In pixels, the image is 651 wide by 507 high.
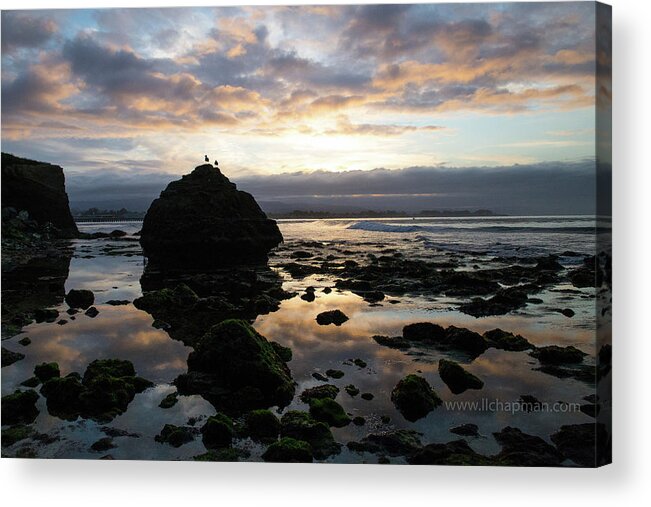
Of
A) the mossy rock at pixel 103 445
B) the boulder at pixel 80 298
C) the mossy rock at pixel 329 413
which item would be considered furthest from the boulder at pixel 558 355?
the boulder at pixel 80 298

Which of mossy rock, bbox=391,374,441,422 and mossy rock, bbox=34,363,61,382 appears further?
mossy rock, bbox=34,363,61,382

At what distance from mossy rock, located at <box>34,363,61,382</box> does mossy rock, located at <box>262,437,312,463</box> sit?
150 inches

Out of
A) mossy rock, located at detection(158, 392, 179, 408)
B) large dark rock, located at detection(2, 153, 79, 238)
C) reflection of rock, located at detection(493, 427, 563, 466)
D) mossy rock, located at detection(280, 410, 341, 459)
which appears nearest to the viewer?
reflection of rock, located at detection(493, 427, 563, 466)

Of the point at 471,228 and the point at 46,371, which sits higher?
the point at 471,228

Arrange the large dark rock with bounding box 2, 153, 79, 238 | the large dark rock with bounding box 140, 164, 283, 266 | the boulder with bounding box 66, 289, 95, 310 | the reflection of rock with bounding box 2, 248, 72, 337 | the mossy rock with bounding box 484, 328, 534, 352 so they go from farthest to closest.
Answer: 1. the boulder with bounding box 66, 289, 95, 310
2. the large dark rock with bounding box 140, 164, 283, 266
3. the large dark rock with bounding box 2, 153, 79, 238
4. the reflection of rock with bounding box 2, 248, 72, 337
5. the mossy rock with bounding box 484, 328, 534, 352

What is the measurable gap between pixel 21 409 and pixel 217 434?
335cm

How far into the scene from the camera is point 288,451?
622 cm

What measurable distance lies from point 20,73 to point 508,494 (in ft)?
34.0

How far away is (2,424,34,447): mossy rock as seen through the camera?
6.73m

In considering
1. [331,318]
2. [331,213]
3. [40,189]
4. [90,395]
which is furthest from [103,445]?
[40,189]

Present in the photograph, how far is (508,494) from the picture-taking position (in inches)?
239

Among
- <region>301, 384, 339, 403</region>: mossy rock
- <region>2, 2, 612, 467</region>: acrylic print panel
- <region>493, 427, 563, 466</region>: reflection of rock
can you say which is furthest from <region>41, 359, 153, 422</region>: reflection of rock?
<region>493, 427, 563, 466</region>: reflection of rock

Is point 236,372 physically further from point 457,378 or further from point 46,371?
point 457,378

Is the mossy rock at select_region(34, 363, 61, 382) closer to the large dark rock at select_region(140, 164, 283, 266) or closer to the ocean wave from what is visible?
the large dark rock at select_region(140, 164, 283, 266)
